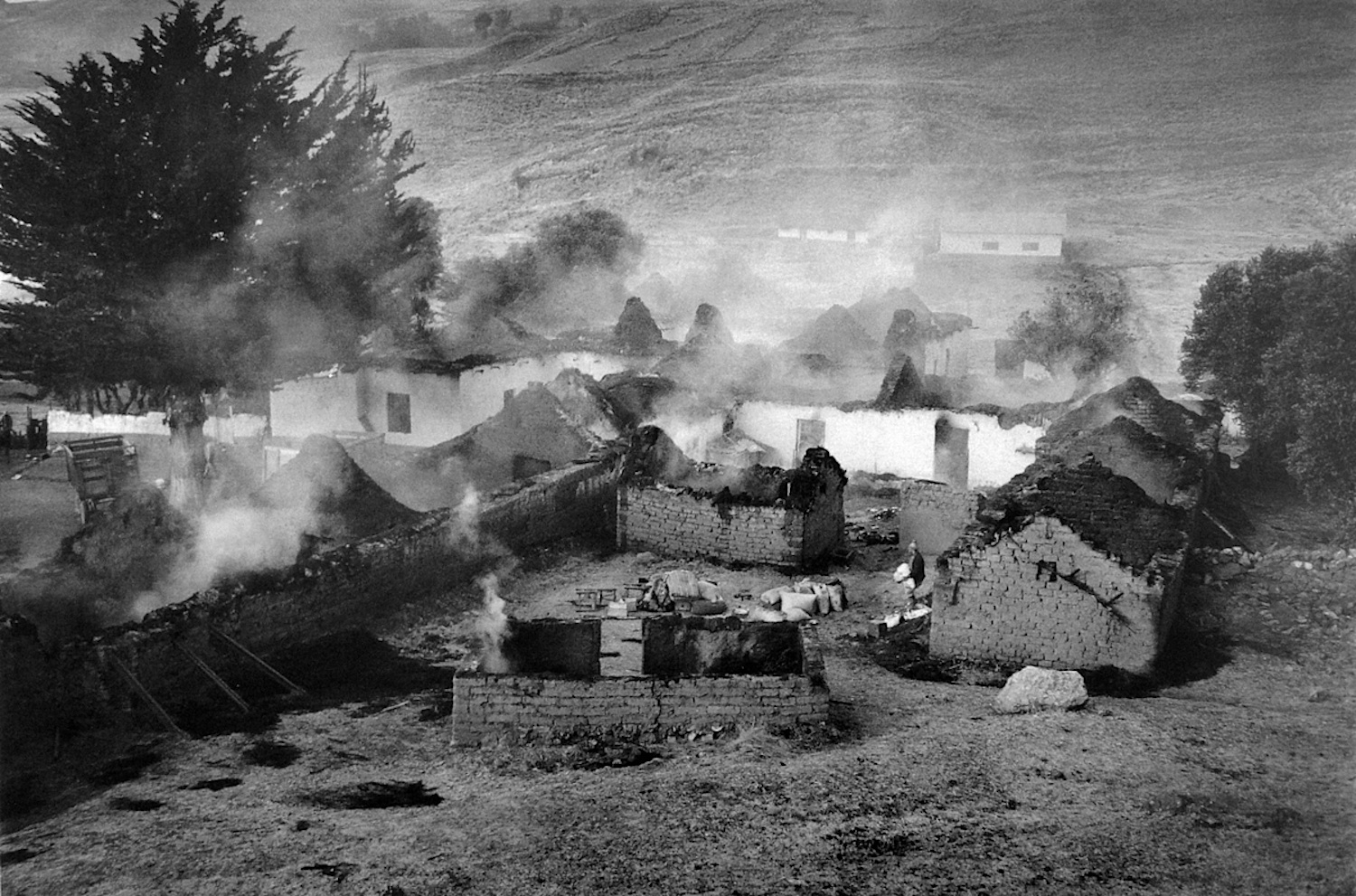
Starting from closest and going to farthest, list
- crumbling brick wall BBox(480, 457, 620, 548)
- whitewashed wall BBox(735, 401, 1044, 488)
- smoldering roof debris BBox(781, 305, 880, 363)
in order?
crumbling brick wall BBox(480, 457, 620, 548), whitewashed wall BBox(735, 401, 1044, 488), smoldering roof debris BBox(781, 305, 880, 363)

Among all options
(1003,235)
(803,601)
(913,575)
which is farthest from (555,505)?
(1003,235)

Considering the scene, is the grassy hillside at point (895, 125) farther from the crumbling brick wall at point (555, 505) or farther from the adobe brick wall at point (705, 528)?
the adobe brick wall at point (705, 528)

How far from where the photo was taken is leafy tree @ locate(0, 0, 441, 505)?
19531 mm

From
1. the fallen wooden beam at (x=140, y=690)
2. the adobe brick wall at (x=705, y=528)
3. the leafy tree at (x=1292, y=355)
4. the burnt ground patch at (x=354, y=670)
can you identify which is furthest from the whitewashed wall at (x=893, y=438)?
the fallen wooden beam at (x=140, y=690)

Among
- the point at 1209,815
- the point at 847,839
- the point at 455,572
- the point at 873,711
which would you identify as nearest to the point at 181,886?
the point at 847,839

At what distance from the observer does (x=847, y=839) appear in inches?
284

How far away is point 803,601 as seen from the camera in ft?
44.4

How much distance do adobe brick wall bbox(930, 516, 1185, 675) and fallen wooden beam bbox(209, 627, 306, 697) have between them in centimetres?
593

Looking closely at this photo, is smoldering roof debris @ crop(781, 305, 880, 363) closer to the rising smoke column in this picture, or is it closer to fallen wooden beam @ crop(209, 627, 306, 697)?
the rising smoke column

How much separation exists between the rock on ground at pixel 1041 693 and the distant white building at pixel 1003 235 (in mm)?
47279

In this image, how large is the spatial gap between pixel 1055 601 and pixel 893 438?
1171 cm

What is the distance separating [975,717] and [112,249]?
16.3 m

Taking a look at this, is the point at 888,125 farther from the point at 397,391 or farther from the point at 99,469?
the point at 99,469

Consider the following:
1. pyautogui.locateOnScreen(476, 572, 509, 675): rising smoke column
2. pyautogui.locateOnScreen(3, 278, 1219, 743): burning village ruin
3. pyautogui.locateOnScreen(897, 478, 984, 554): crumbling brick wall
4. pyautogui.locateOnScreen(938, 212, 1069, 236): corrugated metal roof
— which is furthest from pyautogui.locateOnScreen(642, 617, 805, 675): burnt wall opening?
pyautogui.locateOnScreen(938, 212, 1069, 236): corrugated metal roof
